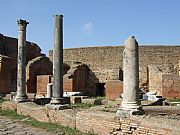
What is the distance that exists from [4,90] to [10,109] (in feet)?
33.1

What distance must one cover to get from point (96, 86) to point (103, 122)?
2273 centimetres

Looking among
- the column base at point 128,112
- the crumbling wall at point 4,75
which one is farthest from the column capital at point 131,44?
the crumbling wall at point 4,75

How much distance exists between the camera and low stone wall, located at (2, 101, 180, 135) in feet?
20.5

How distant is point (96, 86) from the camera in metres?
30.3

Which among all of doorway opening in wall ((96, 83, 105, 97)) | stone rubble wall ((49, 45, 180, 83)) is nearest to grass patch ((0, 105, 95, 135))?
doorway opening in wall ((96, 83, 105, 97))

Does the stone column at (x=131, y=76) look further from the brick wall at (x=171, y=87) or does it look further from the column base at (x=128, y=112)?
the brick wall at (x=171, y=87)

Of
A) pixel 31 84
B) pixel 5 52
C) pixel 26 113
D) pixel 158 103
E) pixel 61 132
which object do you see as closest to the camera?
pixel 61 132

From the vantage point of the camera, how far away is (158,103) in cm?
1493

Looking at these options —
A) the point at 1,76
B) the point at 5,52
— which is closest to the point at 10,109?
the point at 1,76

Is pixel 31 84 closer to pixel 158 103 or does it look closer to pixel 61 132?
pixel 158 103

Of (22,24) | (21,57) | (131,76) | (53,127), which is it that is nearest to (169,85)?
(21,57)

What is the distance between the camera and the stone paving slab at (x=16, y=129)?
8438 mm

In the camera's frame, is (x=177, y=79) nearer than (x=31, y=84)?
Yes

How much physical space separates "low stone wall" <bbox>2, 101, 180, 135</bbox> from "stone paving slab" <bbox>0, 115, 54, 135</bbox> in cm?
76
